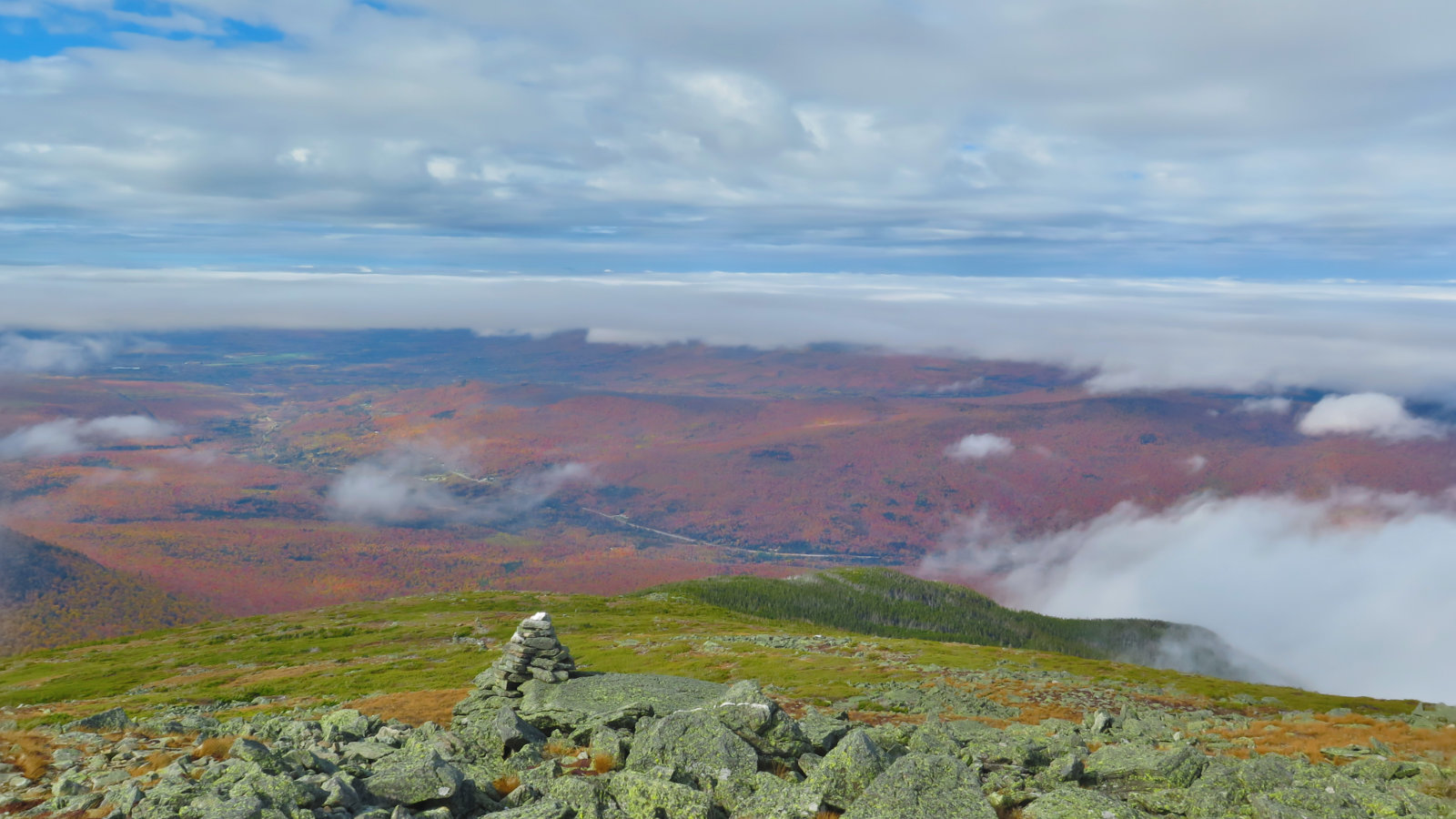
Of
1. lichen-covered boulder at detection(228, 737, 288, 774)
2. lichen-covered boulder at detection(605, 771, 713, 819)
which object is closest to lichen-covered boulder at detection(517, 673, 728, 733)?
lichen-covered boulder at detection(605, 771, 713, 819)

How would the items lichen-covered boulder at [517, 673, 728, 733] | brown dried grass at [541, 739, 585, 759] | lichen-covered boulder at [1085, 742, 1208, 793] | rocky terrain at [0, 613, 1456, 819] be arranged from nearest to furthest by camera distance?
rocky terrain at [0, 613, 1456, 819] < lichen-covered boulder at [1085, 742, 1208, 793] < brown dried grass at [541, 739, 585, 759] < lichen-covered boulder at [517, 673, 728, 733]

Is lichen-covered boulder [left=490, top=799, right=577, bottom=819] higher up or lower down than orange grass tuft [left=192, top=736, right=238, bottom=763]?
higher up

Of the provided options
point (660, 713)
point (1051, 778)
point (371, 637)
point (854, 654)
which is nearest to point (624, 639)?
point (854, 654)

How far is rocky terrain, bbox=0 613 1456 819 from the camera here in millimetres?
18391

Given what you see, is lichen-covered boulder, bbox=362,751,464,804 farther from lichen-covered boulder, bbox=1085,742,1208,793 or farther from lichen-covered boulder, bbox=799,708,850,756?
lichen-covered boulder, bbox=1085,742,1208,793

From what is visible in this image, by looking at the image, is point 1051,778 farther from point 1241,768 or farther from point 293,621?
point 293,621

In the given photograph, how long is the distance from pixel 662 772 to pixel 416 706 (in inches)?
1204

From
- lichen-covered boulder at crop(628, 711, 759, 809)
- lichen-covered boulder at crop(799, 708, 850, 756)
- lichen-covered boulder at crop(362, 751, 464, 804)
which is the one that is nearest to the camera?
lichen-covered boulder at crop(362, 751, 464, 804)

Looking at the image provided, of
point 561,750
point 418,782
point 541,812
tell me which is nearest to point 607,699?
point 561,750

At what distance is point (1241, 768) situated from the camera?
2070cm

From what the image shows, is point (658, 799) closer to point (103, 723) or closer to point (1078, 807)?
point (1078, 807)

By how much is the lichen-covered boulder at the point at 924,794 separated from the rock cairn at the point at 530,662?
22235 mm

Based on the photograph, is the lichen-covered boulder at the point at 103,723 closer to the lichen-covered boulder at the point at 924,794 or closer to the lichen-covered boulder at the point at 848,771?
the lichen-covered boulder at the point at 848,771

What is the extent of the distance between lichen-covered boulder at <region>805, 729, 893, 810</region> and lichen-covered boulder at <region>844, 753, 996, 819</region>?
56cm
